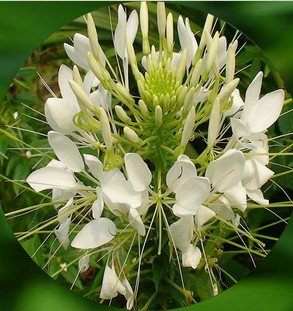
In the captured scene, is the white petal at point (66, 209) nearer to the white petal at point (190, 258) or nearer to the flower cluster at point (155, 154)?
the flower cluster at point (155, 154)

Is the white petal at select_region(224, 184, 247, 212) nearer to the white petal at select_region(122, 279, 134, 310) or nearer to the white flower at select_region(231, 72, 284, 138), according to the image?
the white flower at select_region(231, 72, 284, 138)

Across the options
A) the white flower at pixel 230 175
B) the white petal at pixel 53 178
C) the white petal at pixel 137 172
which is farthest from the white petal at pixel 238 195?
the white petal at pixel 53 178

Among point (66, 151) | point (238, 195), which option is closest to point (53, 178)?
point (66, 151)

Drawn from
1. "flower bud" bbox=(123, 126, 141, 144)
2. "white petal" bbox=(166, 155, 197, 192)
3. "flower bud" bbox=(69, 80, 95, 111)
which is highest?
"flower bud" bbox=(69, 80, 95, 111)

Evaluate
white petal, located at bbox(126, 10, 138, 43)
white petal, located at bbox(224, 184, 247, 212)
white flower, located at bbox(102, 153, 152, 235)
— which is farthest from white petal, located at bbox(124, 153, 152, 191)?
white petal, located at bbox(126, 10, 138, 43)

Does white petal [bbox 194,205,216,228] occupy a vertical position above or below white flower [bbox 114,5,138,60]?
below

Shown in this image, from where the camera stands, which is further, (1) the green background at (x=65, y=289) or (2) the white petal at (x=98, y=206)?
(1) the green background at (x=65, y=289)
